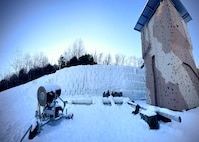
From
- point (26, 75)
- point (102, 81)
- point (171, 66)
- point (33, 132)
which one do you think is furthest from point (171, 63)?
point (26, 75)

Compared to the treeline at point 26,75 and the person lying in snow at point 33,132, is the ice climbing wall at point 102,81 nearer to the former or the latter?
the treeline at point 26,75

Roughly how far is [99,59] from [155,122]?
65.3 feet

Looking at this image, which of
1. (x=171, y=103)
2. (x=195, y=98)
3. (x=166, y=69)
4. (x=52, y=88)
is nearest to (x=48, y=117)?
(x=52, y=88)

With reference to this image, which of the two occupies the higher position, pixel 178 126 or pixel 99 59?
pixel 99 59

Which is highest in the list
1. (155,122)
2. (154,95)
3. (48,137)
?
(154,95)

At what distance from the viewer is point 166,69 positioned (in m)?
5.97

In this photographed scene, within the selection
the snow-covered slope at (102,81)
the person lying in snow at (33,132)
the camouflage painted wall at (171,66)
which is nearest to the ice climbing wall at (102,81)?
the snow-covered slope at (102,81)

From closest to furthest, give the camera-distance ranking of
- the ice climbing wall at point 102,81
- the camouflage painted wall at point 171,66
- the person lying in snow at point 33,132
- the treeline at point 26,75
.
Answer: the person lying in snow at point 33,132
the camouflage painted wall at point 171,66
the ice climbing wall at point 102,81
the treeline at point 26,75

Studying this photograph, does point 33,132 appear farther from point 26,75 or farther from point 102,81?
point 26,75

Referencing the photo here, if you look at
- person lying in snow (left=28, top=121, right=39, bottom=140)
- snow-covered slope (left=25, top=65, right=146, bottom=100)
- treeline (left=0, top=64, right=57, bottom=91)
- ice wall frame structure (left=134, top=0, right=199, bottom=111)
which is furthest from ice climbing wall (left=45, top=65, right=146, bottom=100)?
person lying in snow (left=28, top=121, right=39, bottom=140)

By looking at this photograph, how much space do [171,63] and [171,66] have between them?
177 mm

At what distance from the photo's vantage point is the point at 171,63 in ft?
18.6

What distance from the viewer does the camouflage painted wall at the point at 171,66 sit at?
5328 mm

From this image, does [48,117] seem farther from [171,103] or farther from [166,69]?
[166,69]
